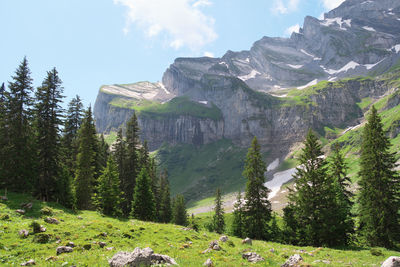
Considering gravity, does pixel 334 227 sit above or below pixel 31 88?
below

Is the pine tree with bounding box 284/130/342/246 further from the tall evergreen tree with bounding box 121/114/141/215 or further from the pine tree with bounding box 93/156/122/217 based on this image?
the tall evergreen tree with bounding box 121/114/141/215

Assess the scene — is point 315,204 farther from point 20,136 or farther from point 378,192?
point 20,136

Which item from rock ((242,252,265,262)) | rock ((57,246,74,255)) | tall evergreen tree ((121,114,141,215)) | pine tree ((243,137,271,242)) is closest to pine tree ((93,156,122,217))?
tall evergreen tree ((121,114,141,215))

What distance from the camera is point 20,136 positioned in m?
33.7

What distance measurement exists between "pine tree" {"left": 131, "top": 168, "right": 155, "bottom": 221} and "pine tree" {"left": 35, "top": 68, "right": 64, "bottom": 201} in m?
12.9

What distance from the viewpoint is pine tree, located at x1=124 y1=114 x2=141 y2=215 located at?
47.4 m

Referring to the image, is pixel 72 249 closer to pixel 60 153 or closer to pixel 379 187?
pixel 60 153

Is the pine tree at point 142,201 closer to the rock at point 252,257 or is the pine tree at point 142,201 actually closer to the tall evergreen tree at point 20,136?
the tall evergreen tree at point 20,136

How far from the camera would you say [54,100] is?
120 feet

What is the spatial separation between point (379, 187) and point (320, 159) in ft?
24.6

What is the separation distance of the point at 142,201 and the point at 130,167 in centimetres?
897

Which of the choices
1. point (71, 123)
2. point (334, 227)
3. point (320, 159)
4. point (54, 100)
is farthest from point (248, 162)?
point (71, 123)

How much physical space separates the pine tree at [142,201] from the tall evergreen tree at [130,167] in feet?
18.2

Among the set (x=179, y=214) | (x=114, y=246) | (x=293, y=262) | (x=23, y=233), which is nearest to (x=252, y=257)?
(x=293, y=262)
